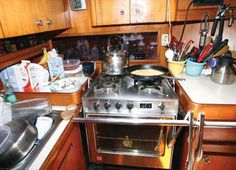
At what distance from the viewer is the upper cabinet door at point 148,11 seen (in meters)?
1.36

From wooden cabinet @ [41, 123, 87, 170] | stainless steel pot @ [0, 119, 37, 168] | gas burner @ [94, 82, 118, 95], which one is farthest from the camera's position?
gas burner @ [94, 82, 118, 95]

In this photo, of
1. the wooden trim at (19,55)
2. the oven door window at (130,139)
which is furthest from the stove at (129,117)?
the wooden trim at (19,55)

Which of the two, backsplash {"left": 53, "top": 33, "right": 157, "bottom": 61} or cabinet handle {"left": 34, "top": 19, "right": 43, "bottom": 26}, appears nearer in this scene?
cabinet handle {"left": 34, "top": 19, "right": 43, "bottom": 26}

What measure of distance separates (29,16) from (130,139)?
1113 millimetres

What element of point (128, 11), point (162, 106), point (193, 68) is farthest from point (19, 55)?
point (193, 68)

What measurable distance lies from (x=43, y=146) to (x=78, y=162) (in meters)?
0.47

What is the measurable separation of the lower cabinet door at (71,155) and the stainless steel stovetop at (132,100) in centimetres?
20

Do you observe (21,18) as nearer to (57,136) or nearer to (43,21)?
(43,21)

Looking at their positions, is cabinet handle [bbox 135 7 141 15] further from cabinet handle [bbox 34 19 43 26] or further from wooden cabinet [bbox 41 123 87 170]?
wooden cabinet [bbox 41 123 87 170]

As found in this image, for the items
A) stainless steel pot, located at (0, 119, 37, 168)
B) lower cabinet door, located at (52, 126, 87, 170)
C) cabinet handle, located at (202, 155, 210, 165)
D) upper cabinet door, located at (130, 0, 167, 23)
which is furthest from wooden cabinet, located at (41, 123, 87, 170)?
upper cabinet door, located at (130, 0, 167, 23)

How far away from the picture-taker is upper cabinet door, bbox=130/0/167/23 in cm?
136

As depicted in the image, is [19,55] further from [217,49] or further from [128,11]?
[217,49]

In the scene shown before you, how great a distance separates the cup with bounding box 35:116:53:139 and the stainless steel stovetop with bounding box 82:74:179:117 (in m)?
0.29

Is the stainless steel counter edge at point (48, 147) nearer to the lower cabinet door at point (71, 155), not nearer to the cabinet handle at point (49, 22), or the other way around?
the lower cabinet door at point (71, 155)
